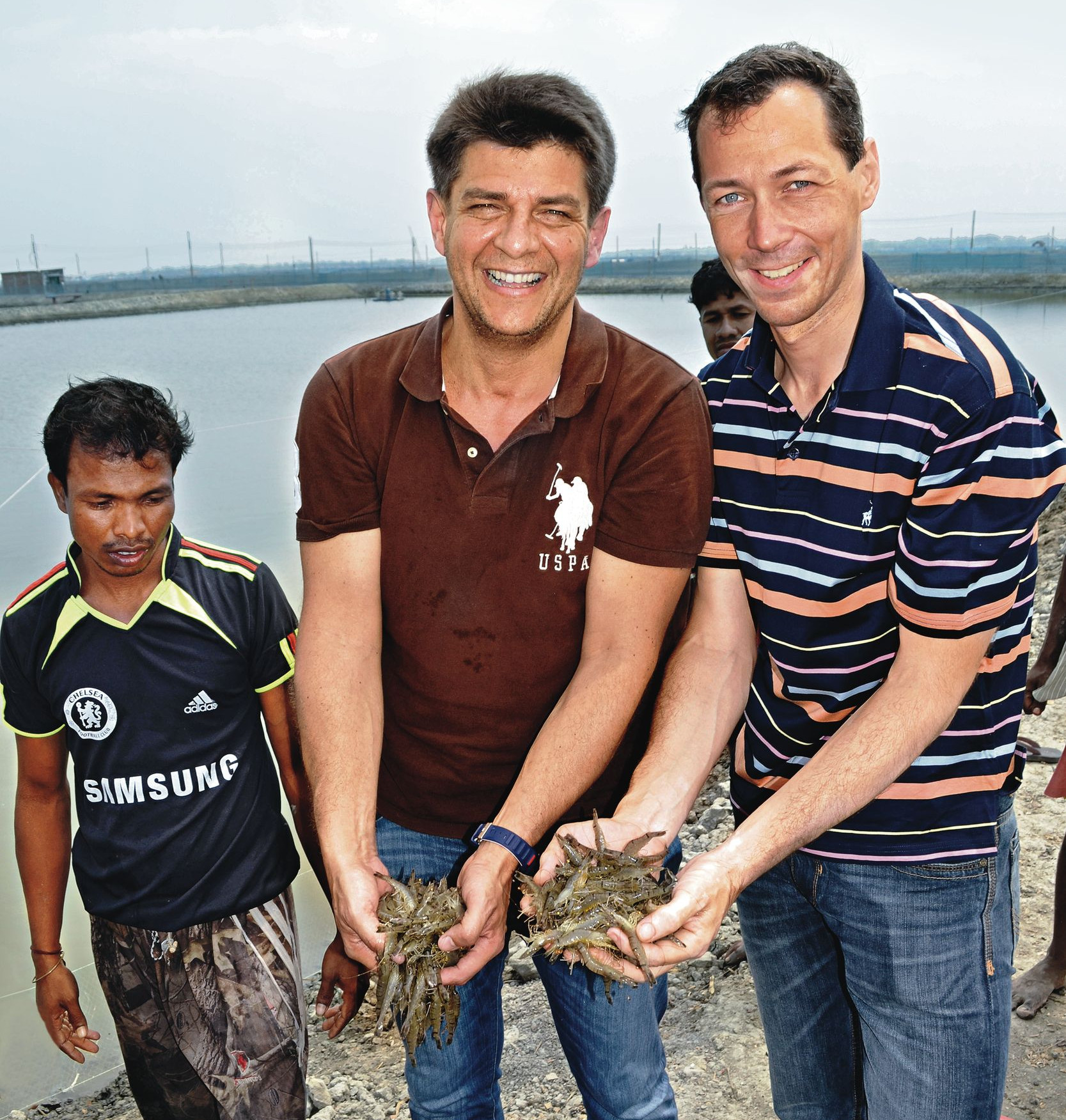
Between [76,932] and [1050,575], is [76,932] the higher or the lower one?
the lower one

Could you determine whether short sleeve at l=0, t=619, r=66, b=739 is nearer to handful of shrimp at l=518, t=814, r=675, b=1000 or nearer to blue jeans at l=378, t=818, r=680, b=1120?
blue jeans at l=378, t=818, r=680, b=1120

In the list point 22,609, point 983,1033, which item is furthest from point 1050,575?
point 22,609

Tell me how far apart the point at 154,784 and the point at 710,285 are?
2908 millimetres

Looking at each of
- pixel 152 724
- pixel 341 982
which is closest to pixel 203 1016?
pixel 341 982

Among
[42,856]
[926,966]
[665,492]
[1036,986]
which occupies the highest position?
[665,492]

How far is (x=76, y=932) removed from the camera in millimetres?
5727

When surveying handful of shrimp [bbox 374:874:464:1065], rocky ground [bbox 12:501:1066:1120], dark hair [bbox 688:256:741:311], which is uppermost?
dark hair [bbox 688:256:741:311]

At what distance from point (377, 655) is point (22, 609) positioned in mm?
957

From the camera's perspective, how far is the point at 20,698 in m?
2.45

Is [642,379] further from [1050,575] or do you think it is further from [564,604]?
[1050,575]

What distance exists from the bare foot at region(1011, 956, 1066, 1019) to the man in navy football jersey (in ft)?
6.75

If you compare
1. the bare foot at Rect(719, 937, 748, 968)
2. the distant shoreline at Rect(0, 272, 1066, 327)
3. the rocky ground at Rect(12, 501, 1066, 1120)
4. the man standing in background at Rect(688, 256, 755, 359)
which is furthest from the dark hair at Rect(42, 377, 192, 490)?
the distant shoreline at Rect(0, 272, 1066, 327)

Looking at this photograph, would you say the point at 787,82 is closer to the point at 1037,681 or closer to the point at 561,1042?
the point at 561,1042

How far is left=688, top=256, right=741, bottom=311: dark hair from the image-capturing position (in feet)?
13.5
